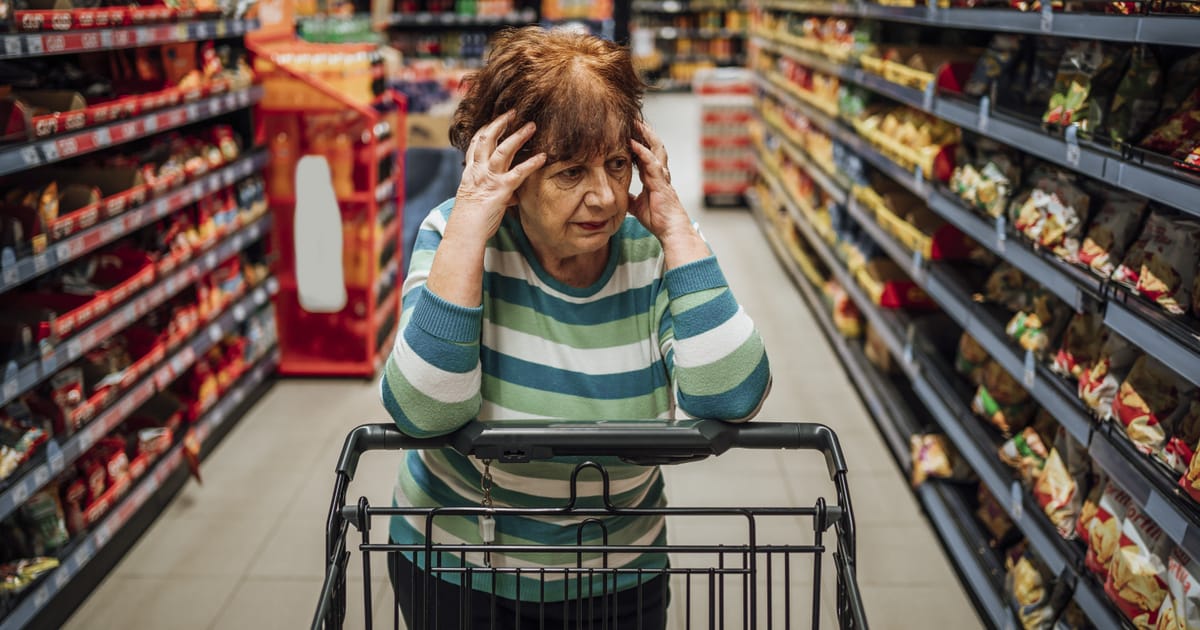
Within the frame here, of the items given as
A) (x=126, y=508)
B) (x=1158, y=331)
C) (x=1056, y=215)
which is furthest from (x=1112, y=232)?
(x=126, y=508)

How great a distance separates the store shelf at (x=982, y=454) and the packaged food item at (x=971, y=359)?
70 millimetres

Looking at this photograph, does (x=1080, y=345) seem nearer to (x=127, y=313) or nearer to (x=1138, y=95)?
(x=1138, y=95)

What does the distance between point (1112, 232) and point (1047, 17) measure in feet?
1.85

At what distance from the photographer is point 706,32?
17078 mm

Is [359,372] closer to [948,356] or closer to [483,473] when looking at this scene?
[948,356]

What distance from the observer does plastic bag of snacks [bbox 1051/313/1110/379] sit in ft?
7.91

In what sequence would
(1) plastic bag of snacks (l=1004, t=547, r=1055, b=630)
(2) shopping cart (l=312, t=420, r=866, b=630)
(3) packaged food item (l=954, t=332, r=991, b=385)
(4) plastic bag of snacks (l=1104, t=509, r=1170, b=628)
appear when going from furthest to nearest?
1. (3) packaged food item (l=954, t=332, r=991, b=385)
2. (1) plastic bag of snacks (l=1004, t=547, r=1055, b=630)
3. (4) plastic bag of snacks (l=1104, t=509, r=1170, b=628)
4. (2) shopping cart (l=312, t=420, r=866, b=630)

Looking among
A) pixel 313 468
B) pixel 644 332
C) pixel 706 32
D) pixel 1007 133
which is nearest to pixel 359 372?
pixel 313 468

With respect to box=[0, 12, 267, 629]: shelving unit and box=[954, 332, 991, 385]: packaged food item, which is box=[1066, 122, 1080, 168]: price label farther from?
box=[0, 12, 267, 629]: shelving unit

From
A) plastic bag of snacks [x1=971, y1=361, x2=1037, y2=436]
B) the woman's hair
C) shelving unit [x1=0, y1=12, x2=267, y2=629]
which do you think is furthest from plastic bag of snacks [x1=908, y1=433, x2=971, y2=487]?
shelving unit [x1=0, y1=12, x2=267, y2=629]

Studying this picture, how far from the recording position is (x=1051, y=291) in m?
2.70

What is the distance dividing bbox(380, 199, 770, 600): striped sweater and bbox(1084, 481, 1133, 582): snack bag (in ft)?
3.94

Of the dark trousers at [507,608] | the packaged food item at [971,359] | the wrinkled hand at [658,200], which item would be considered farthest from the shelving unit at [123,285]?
the packaged food item at [971,359]

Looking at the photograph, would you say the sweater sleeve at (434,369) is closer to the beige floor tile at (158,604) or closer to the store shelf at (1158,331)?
the store shelf at (1158,331)
